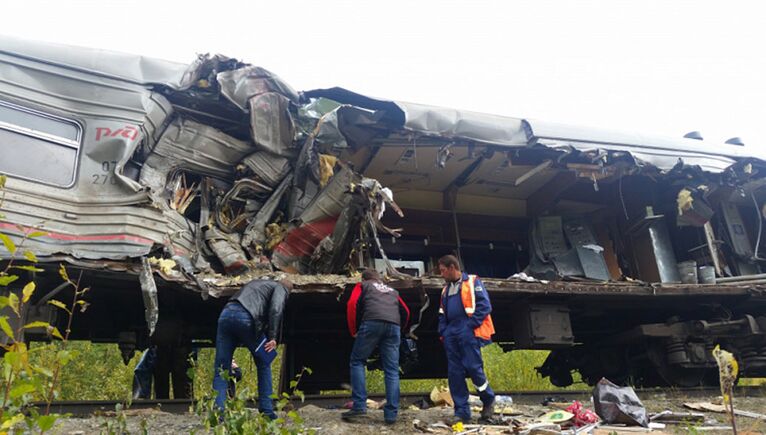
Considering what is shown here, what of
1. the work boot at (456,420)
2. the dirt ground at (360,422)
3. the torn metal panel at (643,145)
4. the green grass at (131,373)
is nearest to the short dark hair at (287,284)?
the dirt ground at (360,422)

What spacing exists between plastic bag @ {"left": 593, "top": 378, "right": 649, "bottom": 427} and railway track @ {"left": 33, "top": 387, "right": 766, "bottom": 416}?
214cm

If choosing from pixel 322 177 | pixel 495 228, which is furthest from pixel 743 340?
pixel 322 177

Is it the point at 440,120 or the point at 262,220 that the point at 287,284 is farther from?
the point at 440,120

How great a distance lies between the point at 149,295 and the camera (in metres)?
5.04

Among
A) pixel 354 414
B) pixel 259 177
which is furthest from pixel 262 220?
pixel 354 414

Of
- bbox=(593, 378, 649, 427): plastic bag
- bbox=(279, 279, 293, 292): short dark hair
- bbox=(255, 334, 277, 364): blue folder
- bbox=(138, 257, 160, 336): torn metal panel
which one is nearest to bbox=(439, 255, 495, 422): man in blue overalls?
bbox=(593, 378, 649, 427): plastic bag

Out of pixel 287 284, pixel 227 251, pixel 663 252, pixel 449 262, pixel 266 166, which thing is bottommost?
pixel 287 284

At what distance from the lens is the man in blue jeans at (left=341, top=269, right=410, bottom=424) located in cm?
519

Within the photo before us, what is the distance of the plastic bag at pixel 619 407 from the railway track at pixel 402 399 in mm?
2137

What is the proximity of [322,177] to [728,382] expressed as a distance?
4903mm

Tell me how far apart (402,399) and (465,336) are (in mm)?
2506

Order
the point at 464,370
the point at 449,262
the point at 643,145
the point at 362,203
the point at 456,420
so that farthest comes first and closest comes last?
1. the point at 643,145
2. the point at 362,203
3. the point at 449,262
4. the point at 464,370
5. the point at 456,420

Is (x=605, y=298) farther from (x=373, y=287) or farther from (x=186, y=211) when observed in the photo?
(x=186, y=211)

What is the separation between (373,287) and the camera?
5.59 m
